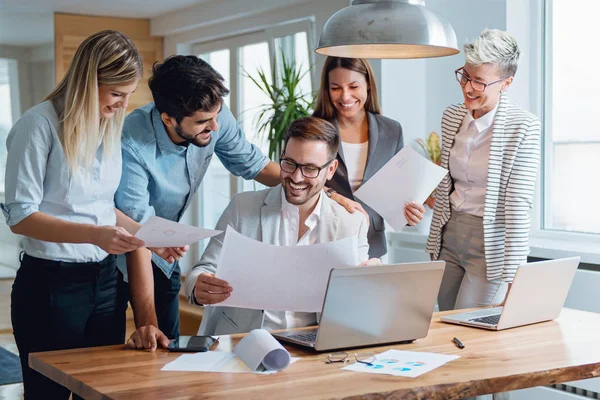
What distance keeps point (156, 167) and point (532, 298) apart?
118cm

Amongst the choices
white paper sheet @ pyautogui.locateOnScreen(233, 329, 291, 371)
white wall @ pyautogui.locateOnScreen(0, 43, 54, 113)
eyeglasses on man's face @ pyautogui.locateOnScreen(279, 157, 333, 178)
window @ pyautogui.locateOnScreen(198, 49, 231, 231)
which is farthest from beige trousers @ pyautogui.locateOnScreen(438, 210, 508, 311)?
white wall @ pyautogui.locateOnScreen(0, 43, 54, 113)

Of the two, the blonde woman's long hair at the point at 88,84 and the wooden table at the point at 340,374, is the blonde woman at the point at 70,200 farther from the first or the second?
the wooden table at the point at 340,374

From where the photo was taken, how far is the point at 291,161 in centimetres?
244

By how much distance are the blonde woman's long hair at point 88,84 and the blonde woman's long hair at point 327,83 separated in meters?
1.03

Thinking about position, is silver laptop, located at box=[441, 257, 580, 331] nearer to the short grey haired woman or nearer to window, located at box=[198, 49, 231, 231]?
the short grey haired woman

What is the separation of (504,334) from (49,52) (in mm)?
5426

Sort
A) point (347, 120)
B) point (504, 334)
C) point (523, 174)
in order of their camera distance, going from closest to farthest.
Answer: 1. point (504, 334)
2. point (523, 174)
3. point (347, 120)

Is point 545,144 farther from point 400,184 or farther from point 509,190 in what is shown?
point 400,184

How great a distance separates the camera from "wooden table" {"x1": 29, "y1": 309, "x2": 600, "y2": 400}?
1.65 m

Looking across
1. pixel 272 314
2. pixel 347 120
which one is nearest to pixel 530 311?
pixel 272 314

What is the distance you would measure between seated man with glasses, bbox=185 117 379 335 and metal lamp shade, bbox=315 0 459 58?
0.43 m

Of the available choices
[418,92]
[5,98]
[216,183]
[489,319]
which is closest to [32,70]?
[5,98]

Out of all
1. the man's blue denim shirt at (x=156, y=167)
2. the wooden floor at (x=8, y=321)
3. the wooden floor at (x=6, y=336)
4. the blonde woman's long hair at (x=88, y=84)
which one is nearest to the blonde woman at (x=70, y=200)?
the blonde woman's long hair at (x=88, y=84)

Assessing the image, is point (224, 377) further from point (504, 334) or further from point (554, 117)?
point (554, 117)
